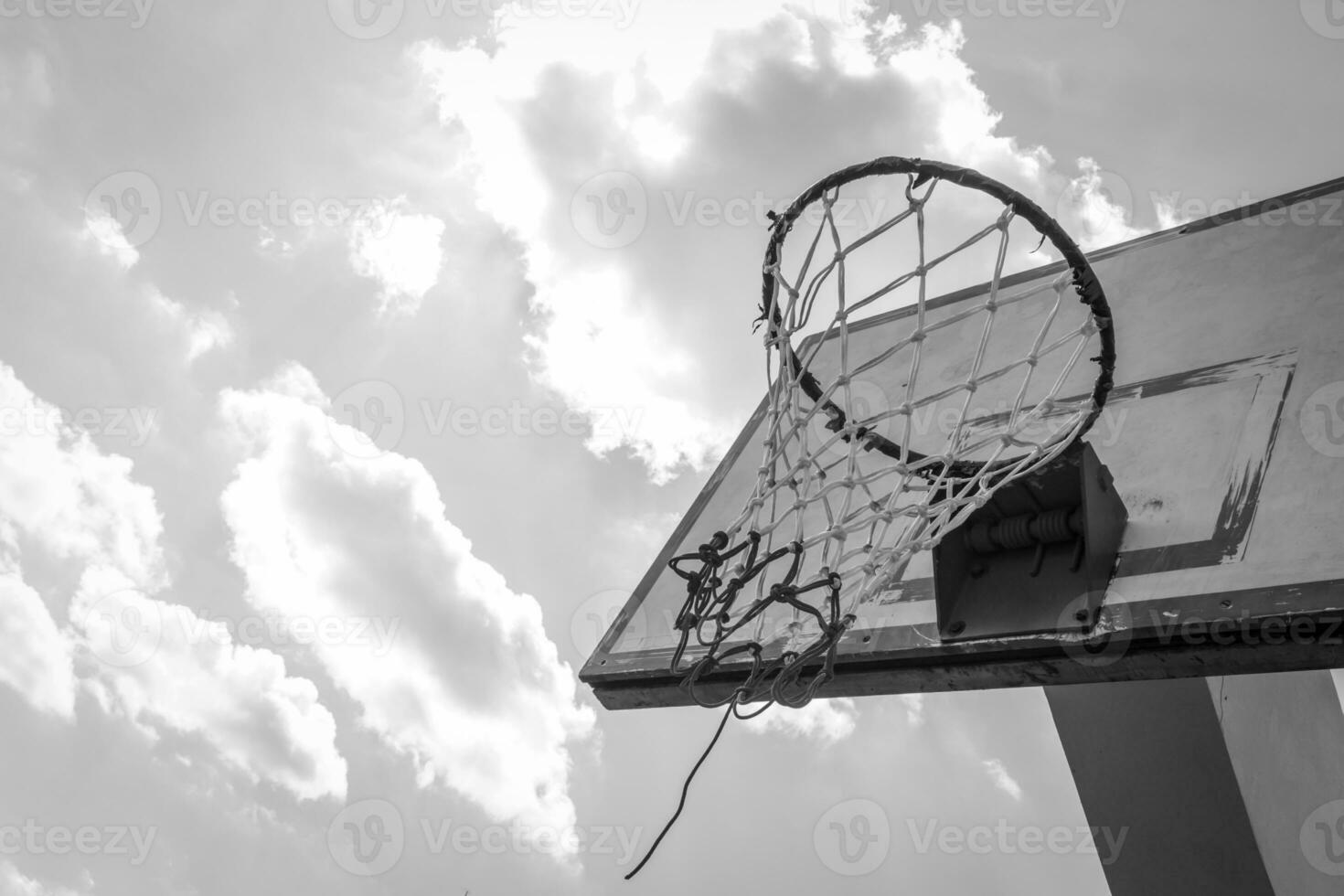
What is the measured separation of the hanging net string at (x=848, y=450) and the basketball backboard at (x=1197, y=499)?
4.1 inches

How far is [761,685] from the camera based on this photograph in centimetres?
191

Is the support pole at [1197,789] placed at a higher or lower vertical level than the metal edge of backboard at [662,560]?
lower

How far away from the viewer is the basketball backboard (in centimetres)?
165

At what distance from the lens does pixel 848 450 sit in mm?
2266

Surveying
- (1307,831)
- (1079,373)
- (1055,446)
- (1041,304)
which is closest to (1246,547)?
(1055,446)

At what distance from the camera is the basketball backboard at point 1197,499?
5.42 feet

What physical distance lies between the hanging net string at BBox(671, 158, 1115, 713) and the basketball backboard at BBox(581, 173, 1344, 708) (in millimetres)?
104

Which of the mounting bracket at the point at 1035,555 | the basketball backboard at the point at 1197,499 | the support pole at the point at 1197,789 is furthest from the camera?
the support pole at the point at 1197,789

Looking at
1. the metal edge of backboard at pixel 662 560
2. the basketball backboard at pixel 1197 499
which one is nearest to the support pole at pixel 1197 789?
the basketball backboard at pixel 1197 499

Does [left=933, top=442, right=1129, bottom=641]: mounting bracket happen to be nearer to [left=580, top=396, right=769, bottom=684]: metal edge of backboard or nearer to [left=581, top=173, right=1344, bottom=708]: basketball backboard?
[left=581, top=173, right=1344, bottom=708]: basketball backboard

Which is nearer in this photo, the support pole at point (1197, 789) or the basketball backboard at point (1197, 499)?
the basketball backboard at point (1197, 499)

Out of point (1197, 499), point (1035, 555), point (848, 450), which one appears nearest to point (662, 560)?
point (848, 450)

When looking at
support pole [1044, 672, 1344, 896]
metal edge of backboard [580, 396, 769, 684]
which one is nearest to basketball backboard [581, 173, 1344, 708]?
metal edge of backboard [580, 396, 769, 684]

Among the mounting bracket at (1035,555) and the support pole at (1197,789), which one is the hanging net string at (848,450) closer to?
the mounting bracket at (1035,555)
